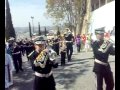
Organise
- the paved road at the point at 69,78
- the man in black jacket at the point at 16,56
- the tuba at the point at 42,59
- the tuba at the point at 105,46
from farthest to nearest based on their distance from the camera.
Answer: the man in black jacket at the point at 16,56 → the paved road at the point at 69,78 → the tuba at the point at 105,46 → the tuba at the point at 42,59

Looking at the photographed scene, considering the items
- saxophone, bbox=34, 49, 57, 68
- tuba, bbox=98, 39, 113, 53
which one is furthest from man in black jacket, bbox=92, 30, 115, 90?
saxophone, bbox=34, 49, 57, 68

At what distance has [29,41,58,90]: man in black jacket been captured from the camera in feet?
19.6

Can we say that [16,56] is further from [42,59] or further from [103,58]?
[42,59]

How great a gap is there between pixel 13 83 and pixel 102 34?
440 centimetres

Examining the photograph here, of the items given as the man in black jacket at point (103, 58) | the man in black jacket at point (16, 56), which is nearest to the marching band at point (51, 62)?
the man in black jacket at point (103, 58)

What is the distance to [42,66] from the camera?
5996mm

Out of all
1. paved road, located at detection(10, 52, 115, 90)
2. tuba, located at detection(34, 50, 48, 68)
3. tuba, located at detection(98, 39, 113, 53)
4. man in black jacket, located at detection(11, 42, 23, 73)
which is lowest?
paved road, located at detection(10, 52, 115, 90)

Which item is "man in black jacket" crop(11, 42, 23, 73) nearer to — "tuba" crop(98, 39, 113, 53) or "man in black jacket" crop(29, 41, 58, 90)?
"man in black jacket" crop(29, 41, 58, 90)

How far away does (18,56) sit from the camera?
39.3ft

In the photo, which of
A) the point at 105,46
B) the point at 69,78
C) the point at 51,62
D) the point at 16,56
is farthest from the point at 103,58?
the point at 16,56

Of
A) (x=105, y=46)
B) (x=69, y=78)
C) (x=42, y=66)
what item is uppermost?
(x=105, y=46)

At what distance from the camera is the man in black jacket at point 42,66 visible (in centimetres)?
598

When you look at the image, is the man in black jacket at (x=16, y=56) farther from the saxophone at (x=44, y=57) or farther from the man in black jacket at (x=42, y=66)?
the saxophone at (x=44, y=57)
